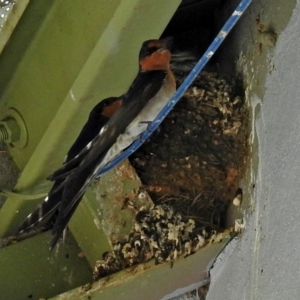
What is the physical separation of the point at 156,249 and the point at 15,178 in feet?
2.66

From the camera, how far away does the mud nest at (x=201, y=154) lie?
8.06 ft

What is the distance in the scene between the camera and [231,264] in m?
2.29

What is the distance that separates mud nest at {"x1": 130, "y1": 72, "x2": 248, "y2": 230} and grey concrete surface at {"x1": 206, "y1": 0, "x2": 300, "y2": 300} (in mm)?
194

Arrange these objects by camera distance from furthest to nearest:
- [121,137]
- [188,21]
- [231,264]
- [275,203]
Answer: [188,21] → [231,264] → [121,137] → [275,203]

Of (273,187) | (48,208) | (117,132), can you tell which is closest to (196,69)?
(117,132)

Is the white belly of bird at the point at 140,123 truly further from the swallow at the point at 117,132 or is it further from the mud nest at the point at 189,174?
the mud nest at the point at 189,174

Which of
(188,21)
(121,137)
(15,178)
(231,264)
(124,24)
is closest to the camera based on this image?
(124,24)

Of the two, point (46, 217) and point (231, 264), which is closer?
point (46, 217)

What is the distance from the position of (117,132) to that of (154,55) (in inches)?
12.4

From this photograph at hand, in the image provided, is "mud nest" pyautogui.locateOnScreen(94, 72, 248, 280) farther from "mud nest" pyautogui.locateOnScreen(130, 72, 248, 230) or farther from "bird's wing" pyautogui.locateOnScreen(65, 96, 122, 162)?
"bird's wing" pyautogui.locateOnScreen(65, 96, 122, 162)

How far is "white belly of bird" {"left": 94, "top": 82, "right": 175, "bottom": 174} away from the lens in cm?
208

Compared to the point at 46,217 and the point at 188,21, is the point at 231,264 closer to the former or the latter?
the point at 46,217

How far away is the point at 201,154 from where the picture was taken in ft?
8.54

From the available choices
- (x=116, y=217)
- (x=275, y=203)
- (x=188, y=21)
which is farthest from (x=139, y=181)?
(x=188, y=21)
